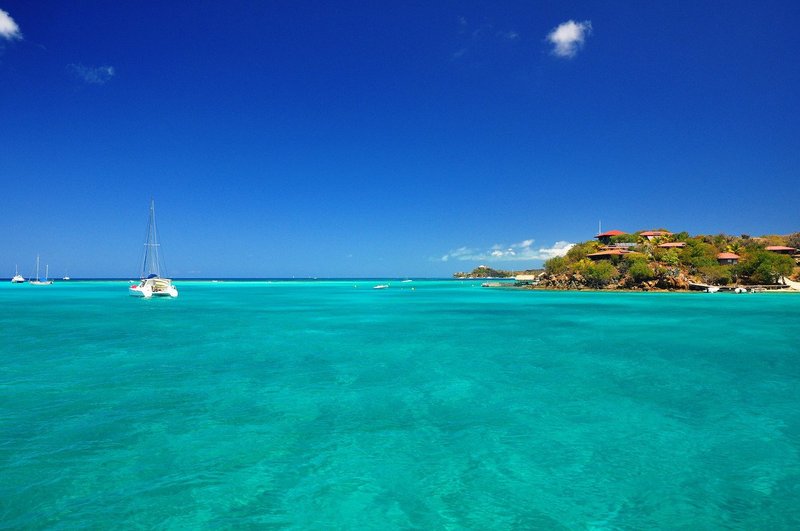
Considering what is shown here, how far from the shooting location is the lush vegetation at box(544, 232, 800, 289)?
74.2 m

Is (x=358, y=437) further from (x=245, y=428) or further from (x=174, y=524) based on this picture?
(x=174, y=524)

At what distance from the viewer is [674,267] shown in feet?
251

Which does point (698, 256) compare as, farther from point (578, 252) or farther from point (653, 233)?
point (653, 233)

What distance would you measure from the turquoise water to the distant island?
6418 cm

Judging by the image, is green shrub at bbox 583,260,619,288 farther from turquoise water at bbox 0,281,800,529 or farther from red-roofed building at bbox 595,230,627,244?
turquoise water at bbox 0,281,800,529

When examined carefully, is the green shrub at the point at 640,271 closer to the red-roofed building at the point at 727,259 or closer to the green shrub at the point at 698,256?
the green shrub at the point at 698,256

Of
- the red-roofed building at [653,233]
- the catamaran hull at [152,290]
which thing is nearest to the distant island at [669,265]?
the red-roofed building at [653,233]

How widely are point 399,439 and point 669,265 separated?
281ft

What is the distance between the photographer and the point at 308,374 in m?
15.3

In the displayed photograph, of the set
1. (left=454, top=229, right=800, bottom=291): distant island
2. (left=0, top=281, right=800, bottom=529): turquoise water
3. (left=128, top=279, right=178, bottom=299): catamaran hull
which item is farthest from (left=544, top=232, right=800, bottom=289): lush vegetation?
(left=128, top=279, right=178, bottom=299): catamaran hull

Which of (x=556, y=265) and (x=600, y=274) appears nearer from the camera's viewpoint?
(x=600, y=274)

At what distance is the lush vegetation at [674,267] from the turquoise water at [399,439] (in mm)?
63997

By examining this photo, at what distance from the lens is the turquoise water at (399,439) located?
20.2 feet

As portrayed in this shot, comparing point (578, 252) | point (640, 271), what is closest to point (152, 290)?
point (640, 271)
